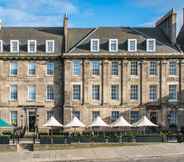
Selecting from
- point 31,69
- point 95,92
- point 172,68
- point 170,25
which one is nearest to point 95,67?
point 95,92

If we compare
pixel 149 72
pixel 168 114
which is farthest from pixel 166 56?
pixel 168 114

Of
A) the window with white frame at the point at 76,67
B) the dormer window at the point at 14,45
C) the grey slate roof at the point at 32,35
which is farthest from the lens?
the grey slate roof at the point at 32,35

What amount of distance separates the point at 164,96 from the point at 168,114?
209cm

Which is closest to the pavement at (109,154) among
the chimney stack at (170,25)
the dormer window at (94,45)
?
the dormer window at (94,45)

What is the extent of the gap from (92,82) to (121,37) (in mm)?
6664

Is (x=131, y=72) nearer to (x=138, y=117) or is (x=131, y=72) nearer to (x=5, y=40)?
(x=138, y=117)

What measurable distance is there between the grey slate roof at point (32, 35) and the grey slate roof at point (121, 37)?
1678mm

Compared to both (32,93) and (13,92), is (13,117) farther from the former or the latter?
(32,93)

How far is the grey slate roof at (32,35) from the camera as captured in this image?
6012cm

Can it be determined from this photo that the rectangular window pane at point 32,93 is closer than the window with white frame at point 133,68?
No

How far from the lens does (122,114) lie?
5872 centimetres

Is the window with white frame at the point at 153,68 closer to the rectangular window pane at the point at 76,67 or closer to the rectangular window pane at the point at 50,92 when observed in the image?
the rectangular window pane at the point at 76,67

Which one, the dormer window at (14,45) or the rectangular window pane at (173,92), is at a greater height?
the dormer window at (14,45)

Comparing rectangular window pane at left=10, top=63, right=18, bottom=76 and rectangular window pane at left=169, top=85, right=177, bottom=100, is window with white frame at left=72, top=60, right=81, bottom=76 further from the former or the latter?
rectangular window pane at left=169, top=85, right=177, bottom=100
